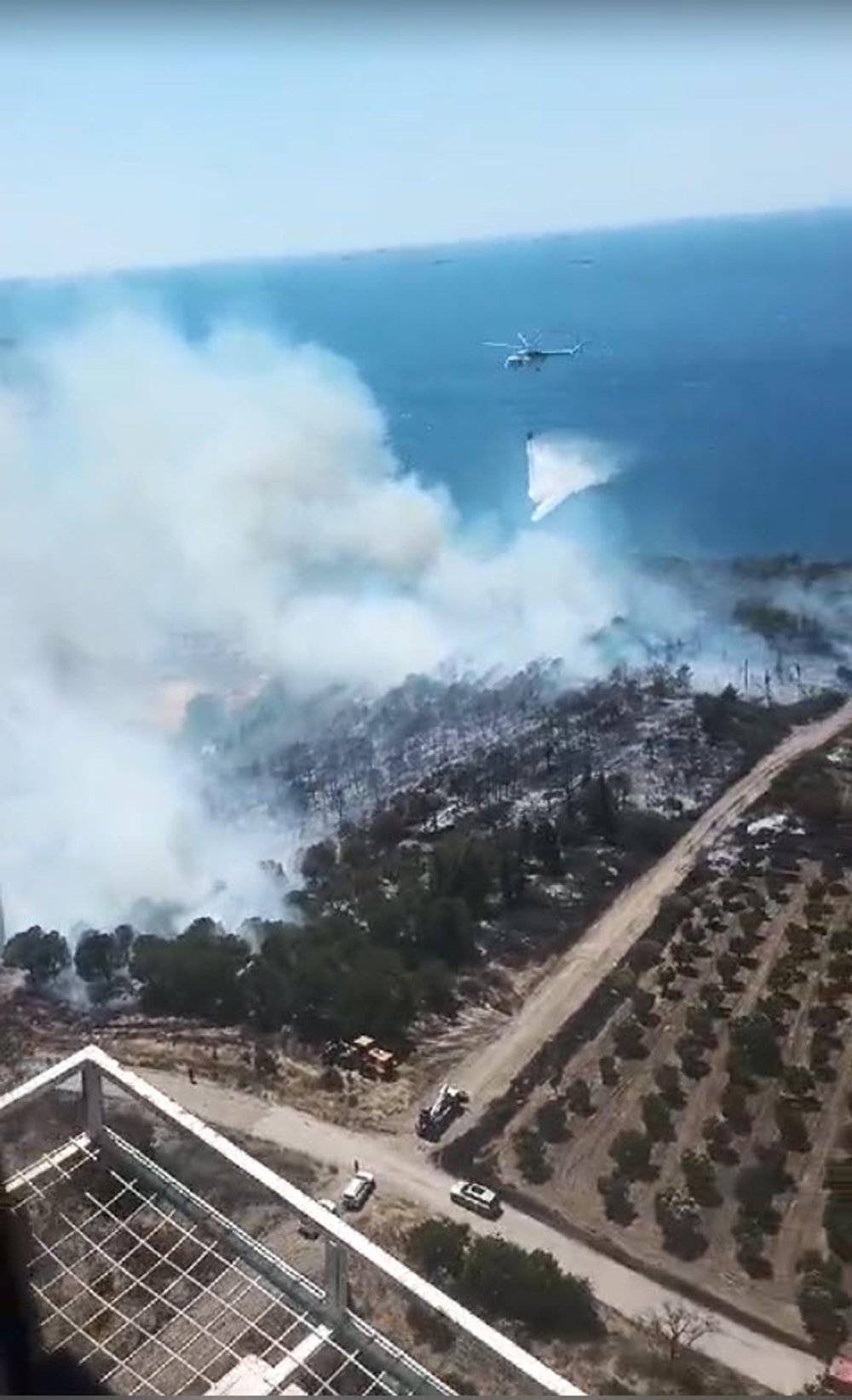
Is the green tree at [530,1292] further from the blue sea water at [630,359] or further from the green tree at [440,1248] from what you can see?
the blue sea water at [630,359]

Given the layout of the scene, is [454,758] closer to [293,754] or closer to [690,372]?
[293,754]

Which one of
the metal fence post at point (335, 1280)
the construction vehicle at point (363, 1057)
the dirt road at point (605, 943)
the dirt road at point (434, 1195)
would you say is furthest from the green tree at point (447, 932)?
the metal fence post at point (335, 1280)

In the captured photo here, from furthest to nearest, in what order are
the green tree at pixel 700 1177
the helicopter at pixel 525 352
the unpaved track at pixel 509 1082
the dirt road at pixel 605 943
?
the helicopter at pixel 525 352
the dirt road at pixel 605 943
the green tree at pixel 700 1177
the unpaved track at pixel 509 1082

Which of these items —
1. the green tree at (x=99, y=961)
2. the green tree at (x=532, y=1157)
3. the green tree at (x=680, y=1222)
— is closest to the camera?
the green tree at (x=680, y=1222)

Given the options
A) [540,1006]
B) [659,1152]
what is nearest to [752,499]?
[540,1006]

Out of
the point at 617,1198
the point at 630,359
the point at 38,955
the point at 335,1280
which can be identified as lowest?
the point at 38,955

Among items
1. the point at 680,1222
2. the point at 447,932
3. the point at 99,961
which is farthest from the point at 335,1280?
the point at 99,961

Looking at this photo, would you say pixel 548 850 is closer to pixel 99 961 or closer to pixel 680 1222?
pixel 99 961
